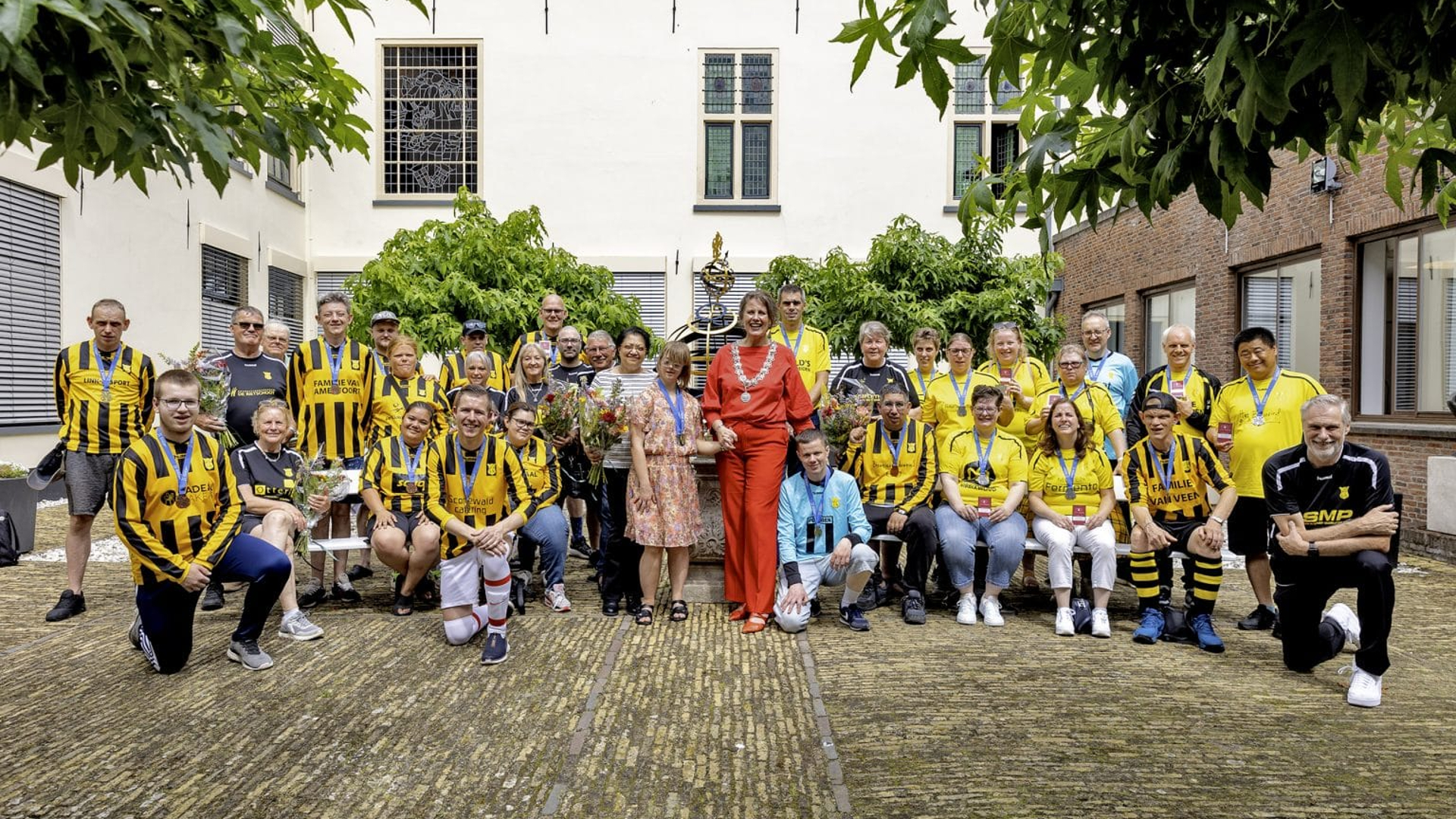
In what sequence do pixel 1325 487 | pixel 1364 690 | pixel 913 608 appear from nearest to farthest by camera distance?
pixel 1364 690, pixel 1325 487, pixel 913 608

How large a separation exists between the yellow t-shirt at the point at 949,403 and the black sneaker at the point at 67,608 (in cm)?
590

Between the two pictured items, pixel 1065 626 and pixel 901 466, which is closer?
pixel 1065 626

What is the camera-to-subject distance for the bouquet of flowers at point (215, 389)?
22.3 feet

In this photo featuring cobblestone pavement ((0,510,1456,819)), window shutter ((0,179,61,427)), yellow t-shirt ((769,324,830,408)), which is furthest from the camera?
window shutter ((0,179,61,427))

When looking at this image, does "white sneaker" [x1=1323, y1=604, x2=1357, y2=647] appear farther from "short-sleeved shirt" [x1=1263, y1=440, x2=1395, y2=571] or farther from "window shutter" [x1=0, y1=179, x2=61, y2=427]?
"window shutter" [x1=0, y1=179, x2=61, y2=427]

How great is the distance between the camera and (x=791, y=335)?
25.7ft

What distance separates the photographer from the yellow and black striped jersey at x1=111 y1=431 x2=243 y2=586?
5129 millimetres

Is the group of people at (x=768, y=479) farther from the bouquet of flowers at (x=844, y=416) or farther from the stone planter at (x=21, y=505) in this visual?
the stone planter at (x=21, y=505)

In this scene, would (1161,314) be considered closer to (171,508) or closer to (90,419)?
(90,419)

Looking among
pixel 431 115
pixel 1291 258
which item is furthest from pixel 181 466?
pixel 431 115

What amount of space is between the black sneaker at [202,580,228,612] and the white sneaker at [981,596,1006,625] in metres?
5.22

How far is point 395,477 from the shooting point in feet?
22.7

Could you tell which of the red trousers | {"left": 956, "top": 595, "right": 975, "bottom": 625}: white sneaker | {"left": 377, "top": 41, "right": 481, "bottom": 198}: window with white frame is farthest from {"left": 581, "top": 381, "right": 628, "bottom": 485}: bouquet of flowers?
{"left": 377, "top": 41, "right": 481, "bottom": 198}: window with white frame

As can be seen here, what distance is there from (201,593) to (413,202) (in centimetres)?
1453
